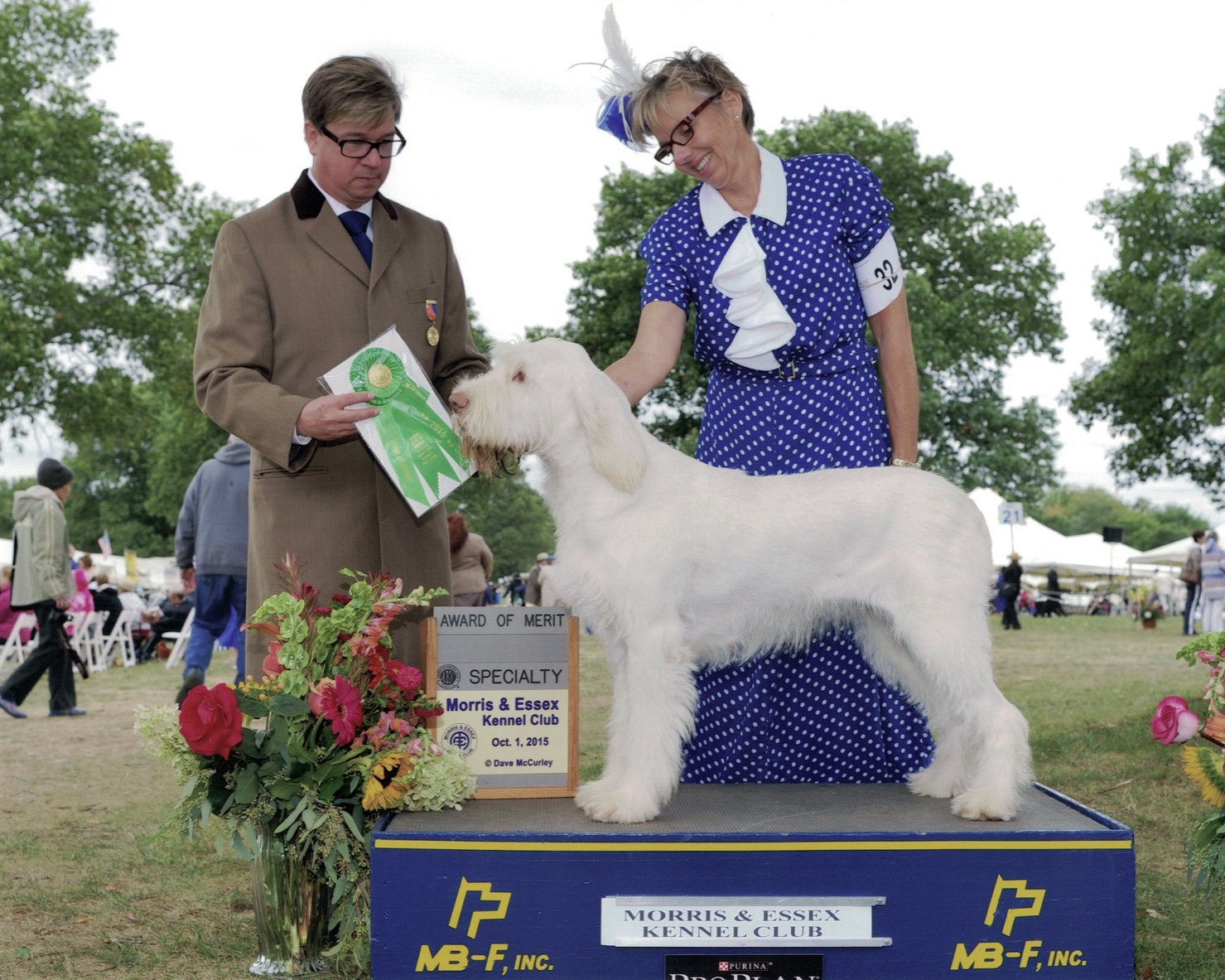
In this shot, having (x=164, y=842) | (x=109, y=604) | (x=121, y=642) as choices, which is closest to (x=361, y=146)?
(x=164, y=842)

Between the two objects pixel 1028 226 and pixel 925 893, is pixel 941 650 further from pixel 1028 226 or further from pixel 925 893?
pixel 1028 226

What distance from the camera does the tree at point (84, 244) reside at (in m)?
22.0

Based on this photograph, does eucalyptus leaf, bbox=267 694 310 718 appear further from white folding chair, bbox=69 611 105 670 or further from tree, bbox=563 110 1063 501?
tree, bbox=563 110 1063 501

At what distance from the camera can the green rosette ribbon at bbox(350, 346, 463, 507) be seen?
300 centimetres

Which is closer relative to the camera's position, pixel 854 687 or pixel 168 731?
pixel 168 731

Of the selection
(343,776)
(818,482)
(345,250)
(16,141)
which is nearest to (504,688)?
(343,776)

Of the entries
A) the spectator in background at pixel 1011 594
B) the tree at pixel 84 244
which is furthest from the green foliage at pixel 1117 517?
the tree at pixel 84 244

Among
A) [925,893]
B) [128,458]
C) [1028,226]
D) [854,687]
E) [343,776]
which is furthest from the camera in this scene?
[128,458]

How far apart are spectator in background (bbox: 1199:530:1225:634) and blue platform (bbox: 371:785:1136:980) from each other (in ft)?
57.6

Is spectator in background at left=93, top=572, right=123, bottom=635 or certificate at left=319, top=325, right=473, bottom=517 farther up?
certificate at left=319, top=325, right=473, bottom=517

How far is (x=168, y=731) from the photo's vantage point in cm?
300

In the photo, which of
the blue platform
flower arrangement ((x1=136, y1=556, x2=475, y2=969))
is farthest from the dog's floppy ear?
the blue platform

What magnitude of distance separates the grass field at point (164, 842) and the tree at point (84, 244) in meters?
13.0

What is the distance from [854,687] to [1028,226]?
2366 cm
